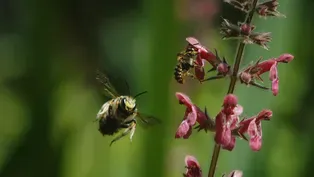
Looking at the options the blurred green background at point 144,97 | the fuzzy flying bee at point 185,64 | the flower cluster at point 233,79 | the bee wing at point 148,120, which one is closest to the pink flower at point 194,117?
the flower cluster at point 233,79

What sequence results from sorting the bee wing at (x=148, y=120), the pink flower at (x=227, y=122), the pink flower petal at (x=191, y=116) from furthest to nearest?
1. the bee wing at (x=148, y=120)
2. the pink flower petal at (x=191, y=116)
3. the pink flower at (x=227, y=122)

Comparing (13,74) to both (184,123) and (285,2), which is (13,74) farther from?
(184,123)

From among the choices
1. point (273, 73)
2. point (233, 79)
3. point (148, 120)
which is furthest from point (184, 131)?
point (148, 120)

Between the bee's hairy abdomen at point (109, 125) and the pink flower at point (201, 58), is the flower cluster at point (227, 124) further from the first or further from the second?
the bee's hairy abdomen at point (109, 125)

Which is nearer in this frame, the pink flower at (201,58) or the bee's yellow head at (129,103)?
the pink flower at (201,58)

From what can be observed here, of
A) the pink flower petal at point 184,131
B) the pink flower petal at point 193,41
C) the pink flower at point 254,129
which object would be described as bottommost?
the pink flower at point 254,129

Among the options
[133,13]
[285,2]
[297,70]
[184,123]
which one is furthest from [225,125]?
[133,13]

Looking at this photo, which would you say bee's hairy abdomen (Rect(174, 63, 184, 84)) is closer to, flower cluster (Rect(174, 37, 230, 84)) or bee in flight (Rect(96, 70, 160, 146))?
flower cluster (Rect(174, 37, 230, 84))
